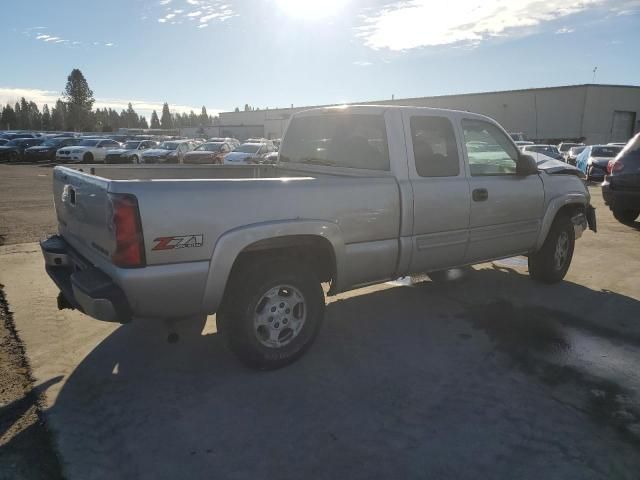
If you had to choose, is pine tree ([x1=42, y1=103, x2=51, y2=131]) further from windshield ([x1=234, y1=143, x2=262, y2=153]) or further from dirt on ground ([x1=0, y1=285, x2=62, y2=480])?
dirt on ground ([x1=0, y1=285, x2=62, y2=480])

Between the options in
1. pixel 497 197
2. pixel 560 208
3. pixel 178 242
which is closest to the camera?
pixel 178 242

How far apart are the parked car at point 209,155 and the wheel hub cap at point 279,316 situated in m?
20.1

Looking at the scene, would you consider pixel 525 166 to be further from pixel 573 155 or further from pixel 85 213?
pixel 573 155

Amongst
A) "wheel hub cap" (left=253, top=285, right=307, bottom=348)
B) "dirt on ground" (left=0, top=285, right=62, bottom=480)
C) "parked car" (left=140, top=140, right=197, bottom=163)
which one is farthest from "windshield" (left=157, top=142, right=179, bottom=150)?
"wheel hub cap" (left=253, top=285, right=307, bottom=348)

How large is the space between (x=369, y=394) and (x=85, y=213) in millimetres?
2348

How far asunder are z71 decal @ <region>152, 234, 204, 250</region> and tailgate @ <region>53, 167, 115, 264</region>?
281mm

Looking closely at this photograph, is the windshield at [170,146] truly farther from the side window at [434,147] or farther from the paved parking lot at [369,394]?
the side window at [434,147]

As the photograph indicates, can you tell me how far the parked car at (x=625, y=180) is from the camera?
28.5ft

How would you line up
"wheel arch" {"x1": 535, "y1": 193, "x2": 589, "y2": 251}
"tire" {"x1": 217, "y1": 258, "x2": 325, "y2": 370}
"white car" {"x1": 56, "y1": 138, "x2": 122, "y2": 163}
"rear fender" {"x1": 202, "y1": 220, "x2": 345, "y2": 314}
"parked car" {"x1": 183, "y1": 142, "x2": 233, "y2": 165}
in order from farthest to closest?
"white car" {"x1": 56, "y1": 138, "x2": 122, "y2": 163}, "parked car" {"x1": 183, "y1": 142, "x2": 233, "y2": 165}, "wheel arch" {"x1": 535, "y1": 193, "x2": 589, "y2": 251}, "tire" {"x1": 217, "y1": 258, "x2": 325, "y2": 370}, "rear fender" {"x1": 202, "y1": 220, "x2": 345, "y2": 314}

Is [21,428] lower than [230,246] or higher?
lower

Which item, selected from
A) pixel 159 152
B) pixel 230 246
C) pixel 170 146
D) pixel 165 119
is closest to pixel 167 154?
pixel 159 152

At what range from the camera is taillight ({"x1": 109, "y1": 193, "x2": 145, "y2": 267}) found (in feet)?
9.15

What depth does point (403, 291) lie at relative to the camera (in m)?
5.60

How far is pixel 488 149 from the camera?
16.2ft
